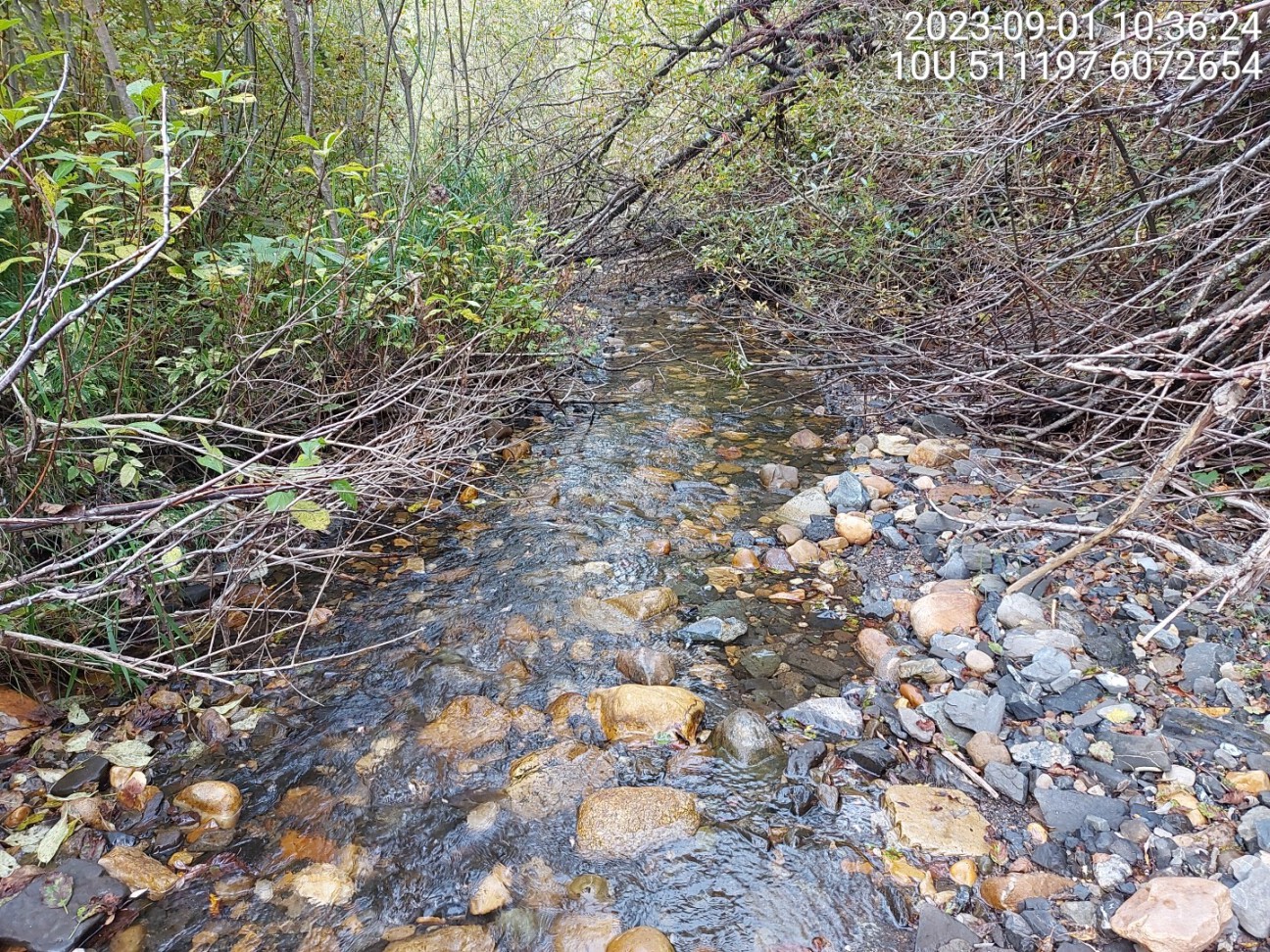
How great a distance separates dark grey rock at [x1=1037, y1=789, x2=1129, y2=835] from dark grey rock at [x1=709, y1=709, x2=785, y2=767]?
68 centimetres

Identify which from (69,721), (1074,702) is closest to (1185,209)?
(1074,702)

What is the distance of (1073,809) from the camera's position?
1775 millimetres

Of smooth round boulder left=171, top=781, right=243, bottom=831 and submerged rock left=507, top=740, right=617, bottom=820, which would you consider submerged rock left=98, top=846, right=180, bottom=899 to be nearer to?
smooth round boulder left=171, top=781, right=243, bottom=831

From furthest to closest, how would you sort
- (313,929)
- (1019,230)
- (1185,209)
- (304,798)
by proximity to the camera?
1. (1019,230)
2. (1185,209)
3. (304,798)
4. (313,929)

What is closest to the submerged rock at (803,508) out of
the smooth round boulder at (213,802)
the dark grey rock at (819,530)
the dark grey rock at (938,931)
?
the dark grey rock at (819,530)

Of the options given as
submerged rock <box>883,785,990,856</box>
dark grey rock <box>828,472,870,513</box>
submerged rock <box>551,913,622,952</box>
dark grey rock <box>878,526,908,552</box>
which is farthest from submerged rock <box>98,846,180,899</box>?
dark grey rock <box>828,472,870,513</box>

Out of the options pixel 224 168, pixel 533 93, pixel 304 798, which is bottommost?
pixel 304 798

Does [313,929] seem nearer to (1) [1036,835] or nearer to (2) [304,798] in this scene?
(2) [304,798]

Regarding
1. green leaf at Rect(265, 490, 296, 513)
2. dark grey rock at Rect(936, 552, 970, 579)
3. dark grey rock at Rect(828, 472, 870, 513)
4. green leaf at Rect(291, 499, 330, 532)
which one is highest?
green leaf at Rect(265, 490, 296, 513)

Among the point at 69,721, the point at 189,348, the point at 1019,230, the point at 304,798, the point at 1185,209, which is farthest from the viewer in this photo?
the point at 1019,230

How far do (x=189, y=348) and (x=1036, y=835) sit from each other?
309 cm

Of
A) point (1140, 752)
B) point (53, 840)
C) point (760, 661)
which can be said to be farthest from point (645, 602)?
point (53, 840)

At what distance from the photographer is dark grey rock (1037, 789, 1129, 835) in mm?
1738

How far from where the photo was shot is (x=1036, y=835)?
5.80 ft
